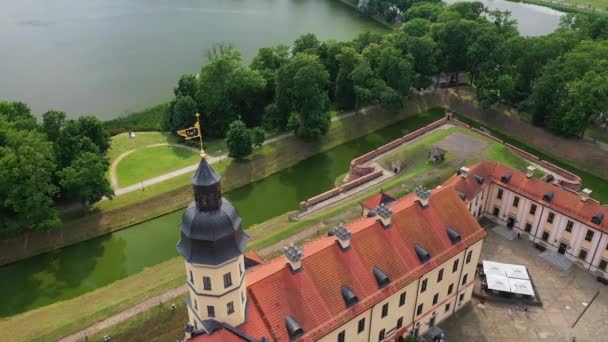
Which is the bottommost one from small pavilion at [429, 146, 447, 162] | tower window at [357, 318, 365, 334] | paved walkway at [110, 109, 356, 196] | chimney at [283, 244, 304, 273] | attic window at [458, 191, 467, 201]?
paved walkway at [110, 109, 356, 196]

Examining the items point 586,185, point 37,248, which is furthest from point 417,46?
point 37,248

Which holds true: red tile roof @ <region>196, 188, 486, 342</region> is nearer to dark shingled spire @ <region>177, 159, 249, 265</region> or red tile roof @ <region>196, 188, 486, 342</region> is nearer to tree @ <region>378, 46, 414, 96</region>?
dark shingled spire @ <region>177, 159, 249, 265</region>

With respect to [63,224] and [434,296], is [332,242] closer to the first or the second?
[434,296]


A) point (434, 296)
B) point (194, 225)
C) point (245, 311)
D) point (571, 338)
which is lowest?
point (571, 338)

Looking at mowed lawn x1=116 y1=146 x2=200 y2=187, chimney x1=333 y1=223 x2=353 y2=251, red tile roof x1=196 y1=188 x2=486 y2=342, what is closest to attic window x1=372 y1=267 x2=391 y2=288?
red tile roof x1=196 y1=188 x2=486 y2=342

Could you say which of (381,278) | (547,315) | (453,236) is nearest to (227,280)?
(381,278)
